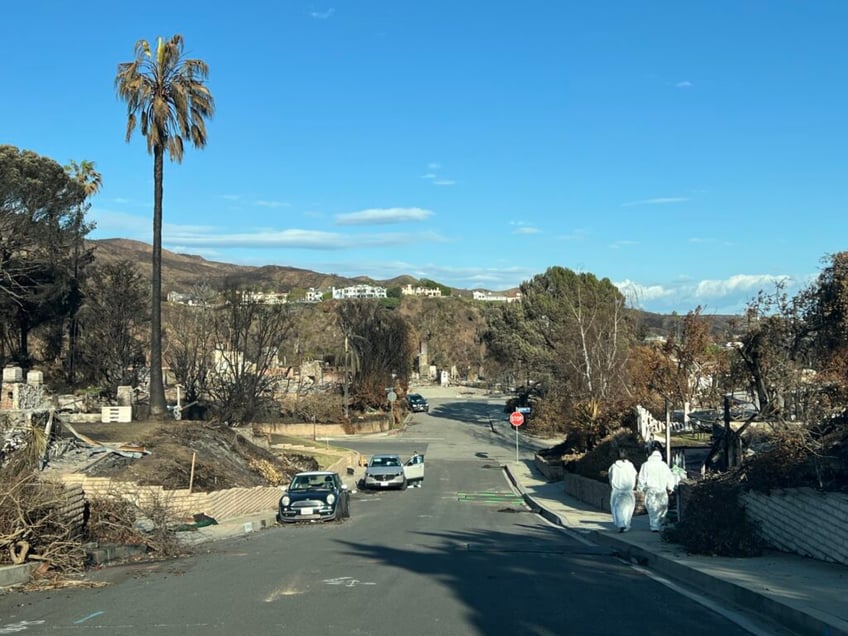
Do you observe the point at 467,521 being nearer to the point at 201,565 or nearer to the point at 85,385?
the point at 201,565

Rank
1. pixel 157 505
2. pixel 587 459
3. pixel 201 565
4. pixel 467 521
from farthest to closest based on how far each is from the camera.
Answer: pixel 587 459 < pixel 467 521 < pixel 157 505 < pixel 201 565

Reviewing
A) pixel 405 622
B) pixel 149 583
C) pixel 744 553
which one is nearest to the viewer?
pixel 405 622

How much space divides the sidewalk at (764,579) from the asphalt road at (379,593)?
0.55m

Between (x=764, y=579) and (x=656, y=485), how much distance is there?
5.83m

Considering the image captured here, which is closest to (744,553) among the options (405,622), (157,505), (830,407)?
(830,407)

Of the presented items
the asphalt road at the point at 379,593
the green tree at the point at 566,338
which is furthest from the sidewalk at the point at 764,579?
the green tree at the point at 566,338

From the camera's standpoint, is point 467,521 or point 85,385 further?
point 85,385

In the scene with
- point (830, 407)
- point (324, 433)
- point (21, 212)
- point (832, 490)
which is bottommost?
point (324, 433)

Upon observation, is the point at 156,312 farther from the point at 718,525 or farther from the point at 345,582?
the point at 718,525

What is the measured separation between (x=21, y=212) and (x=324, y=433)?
86.7ft

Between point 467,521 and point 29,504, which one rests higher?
point 29,504

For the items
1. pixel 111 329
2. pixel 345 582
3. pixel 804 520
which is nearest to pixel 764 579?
pixel 804 520

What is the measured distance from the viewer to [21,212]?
49969 mm

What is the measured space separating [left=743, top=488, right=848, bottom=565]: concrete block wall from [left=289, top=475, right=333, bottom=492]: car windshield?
12.9 m
